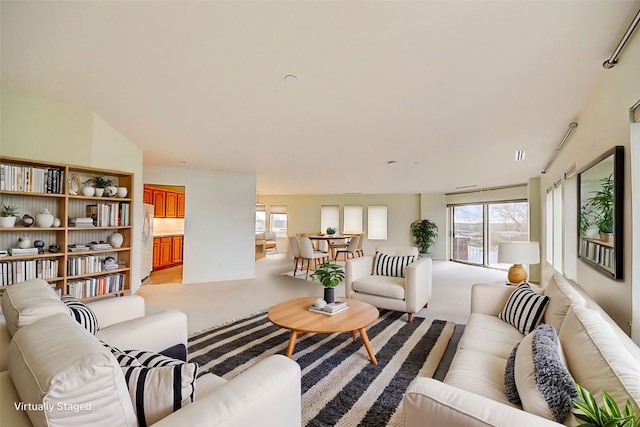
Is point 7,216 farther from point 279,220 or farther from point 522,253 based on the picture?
point 279,220

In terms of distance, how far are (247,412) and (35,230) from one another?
127 inches

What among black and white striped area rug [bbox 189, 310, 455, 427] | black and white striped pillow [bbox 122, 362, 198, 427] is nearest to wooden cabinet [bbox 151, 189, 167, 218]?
black and white striped area rug [bbox 189, 310, 455, 427]

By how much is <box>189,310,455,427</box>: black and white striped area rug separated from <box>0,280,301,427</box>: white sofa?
31.1 inches

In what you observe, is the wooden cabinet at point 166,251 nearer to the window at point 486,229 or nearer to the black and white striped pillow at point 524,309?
the black and white striped pillow at point 524,309

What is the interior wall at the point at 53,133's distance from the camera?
263 cm

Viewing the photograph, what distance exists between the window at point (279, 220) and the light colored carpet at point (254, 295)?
423 centimetres

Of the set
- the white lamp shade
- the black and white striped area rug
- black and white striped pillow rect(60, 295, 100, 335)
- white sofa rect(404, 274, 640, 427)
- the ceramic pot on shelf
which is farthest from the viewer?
the white lamp shade

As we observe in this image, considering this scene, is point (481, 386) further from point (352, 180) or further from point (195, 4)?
point (352, 180)

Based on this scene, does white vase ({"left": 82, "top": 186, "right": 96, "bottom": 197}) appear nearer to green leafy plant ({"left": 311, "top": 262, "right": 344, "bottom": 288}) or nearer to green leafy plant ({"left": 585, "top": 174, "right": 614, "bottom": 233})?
green leafy plant ({"left": 311, "top": 262, "right": 344, "bottom": 288})

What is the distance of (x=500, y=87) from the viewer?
88.8 inches

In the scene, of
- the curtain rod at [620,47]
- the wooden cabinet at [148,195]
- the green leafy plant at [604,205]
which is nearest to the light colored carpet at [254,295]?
the green leafy plant at [604,205]

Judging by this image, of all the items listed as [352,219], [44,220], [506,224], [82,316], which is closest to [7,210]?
[44,220]

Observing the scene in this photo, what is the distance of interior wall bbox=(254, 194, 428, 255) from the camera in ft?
33.1

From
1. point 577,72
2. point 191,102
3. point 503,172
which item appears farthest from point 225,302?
point 503,172
